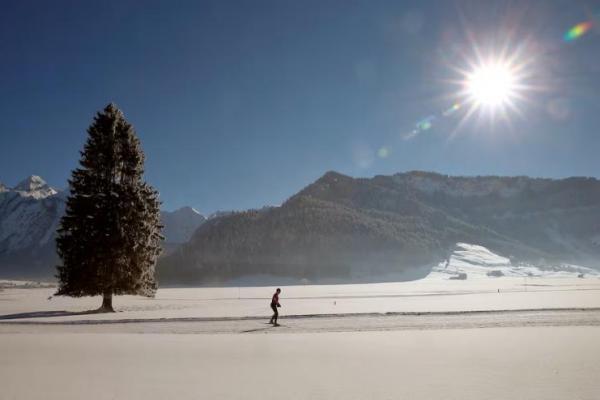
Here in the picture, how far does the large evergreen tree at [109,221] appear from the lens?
112ft

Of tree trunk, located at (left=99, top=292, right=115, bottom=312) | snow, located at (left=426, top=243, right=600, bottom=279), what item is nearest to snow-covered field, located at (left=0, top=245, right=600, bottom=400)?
tree trunk, located at (left=99, top=292, right=115, bottom=312)

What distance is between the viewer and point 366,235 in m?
181

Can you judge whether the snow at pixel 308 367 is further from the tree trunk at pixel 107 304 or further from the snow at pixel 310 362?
the tree trunk at pixel 107 304

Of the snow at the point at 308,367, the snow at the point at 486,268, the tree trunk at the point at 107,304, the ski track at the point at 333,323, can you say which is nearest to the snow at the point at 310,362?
the snow at the point at 308,367

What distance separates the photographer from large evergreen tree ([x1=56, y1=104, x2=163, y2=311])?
112 feet

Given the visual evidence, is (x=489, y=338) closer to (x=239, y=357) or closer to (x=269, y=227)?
(x=239, y=357)

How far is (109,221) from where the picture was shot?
34719mm

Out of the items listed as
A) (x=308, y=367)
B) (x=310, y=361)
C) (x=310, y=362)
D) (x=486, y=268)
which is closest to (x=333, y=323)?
(x=310, y=361)

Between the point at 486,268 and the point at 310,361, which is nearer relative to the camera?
the point at 310,361

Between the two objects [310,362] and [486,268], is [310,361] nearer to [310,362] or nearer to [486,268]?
[310,362]

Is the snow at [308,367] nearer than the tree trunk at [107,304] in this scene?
Yes

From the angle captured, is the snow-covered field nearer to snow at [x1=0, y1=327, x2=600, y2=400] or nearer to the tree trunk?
snow at [x1=0, y1=327, x2=600, y2=400]

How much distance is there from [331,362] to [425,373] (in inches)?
116

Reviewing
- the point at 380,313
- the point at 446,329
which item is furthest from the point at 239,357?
the point at 380,313
